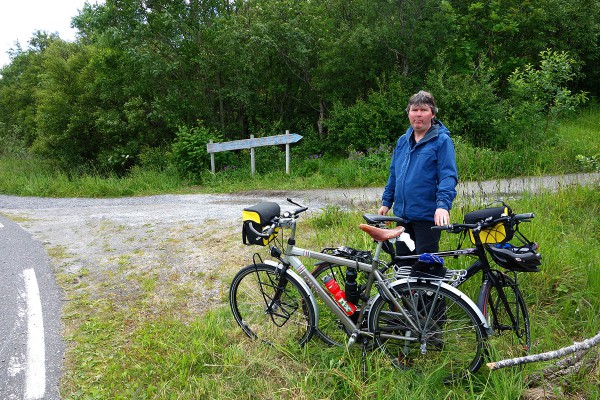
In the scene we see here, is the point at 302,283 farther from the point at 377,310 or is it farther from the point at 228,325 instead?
the point at 228,325

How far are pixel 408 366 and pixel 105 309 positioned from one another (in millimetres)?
3001

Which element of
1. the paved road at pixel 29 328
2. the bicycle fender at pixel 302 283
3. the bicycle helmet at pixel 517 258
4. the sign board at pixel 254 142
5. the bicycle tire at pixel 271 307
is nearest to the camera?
the bicycle helmet at pixel 517 258

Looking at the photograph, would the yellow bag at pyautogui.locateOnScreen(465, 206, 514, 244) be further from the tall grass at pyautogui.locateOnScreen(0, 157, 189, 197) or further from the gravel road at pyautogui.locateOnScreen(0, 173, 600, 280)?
the tall grass at pyautogui.locateOnScreen(0, 157, 189, 197)

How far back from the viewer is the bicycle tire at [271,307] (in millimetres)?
3467

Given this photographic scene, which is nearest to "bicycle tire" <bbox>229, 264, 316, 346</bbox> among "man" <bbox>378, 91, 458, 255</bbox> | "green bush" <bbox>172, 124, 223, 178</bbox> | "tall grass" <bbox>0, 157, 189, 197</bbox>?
"man" <bbox>378, 91, 458, 255</bbox>

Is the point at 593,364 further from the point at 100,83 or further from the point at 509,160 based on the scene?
the point at 100,83

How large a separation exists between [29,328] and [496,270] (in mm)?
4022

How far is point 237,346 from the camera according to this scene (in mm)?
3488

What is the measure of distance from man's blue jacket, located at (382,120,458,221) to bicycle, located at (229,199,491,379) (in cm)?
35

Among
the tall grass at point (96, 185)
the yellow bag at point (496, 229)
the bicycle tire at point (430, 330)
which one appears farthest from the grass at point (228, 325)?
the tall grass at point (96, 185)

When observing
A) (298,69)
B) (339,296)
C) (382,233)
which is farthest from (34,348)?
(298,69)

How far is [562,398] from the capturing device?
2.58 metres

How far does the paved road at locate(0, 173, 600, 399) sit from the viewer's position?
353cm

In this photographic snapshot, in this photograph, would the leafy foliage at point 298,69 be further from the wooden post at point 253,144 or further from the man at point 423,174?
the man at point 423,174
